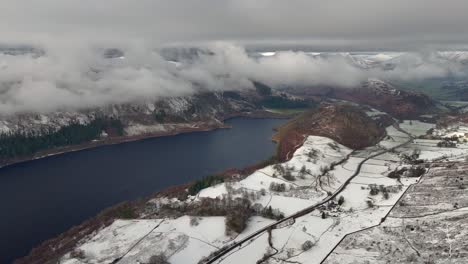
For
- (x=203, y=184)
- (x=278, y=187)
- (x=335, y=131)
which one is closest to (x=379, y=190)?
(x=278, y=187)

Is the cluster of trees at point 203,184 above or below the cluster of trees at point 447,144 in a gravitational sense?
above

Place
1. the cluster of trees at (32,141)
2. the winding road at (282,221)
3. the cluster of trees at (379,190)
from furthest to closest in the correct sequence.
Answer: the cluster of trees at (32,141) < the cluster of trees at (379,190) < the winding road at (282,221)

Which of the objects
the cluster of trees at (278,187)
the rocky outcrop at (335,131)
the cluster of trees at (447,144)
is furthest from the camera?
the rocky outcrop at (335,131)

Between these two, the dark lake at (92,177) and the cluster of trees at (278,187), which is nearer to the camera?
the dark lake at (92,177)

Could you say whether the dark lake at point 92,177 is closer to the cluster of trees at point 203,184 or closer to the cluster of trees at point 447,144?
the cluster of trees at point 203,184

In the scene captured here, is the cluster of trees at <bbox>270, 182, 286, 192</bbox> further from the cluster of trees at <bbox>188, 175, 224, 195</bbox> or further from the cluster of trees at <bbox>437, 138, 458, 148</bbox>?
the cluster of trees at <bbox>437, 138, 458, 148</bbox>

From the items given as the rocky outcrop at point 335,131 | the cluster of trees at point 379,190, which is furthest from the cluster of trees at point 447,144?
the cluster of trees at point 379,190

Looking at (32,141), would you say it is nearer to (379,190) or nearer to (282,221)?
(282,221)

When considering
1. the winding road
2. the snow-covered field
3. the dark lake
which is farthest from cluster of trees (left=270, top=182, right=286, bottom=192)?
the dark lake
